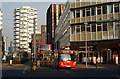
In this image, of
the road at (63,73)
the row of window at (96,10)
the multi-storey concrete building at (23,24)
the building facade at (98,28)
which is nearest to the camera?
the road at (63,73)

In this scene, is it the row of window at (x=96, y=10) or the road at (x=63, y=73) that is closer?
the road at (x=63, y=73)

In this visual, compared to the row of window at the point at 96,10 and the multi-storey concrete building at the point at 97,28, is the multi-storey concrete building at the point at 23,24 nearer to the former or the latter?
the row of window at the point at 96,10

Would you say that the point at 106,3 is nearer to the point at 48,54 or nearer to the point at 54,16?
the point at 48,54

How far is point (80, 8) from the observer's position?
5944 cm

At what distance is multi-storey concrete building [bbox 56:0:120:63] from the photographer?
53.5m

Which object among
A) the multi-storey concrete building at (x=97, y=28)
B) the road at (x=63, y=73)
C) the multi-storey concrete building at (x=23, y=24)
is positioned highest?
the multi-storey concrete building at (x=23, y=24)

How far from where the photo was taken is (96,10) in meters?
56.7

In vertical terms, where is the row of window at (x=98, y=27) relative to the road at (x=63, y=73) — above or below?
above

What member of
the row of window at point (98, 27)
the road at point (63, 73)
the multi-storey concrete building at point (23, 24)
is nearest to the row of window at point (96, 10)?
the row of window at point (98, 27)

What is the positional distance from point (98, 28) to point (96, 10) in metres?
3.89

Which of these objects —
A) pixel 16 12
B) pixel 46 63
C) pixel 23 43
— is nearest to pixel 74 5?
pixel 46 63

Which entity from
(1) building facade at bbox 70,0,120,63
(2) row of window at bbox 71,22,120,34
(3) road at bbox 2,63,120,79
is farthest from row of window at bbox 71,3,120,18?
(3) road at bbox 2,63,120,79

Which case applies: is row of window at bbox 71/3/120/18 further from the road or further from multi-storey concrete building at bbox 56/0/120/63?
the road

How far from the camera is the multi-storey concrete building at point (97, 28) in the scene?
2106 inches
